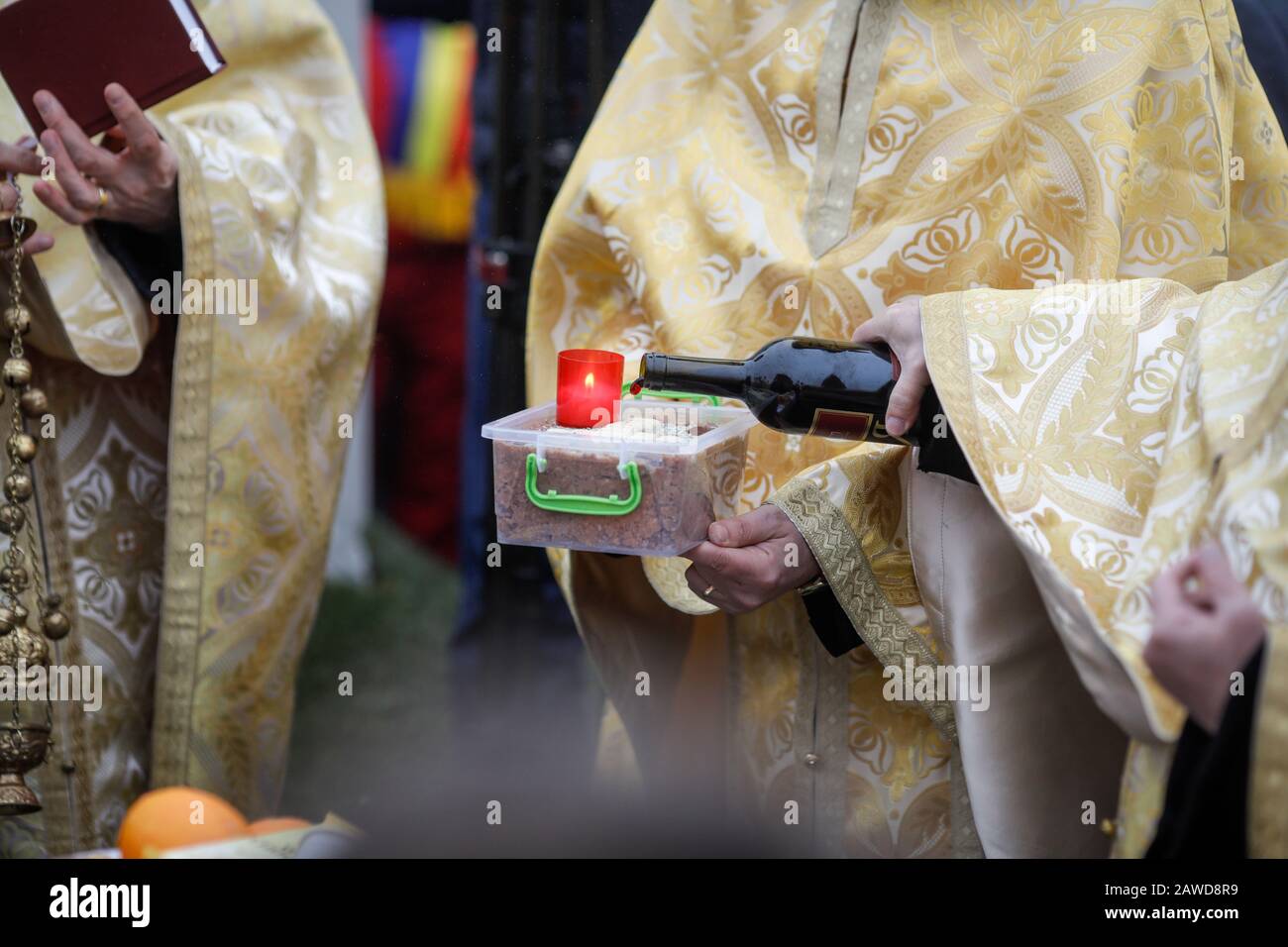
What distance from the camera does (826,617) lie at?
177cm

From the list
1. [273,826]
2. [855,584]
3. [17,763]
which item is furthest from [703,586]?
[17,763]

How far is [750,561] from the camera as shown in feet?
5.39

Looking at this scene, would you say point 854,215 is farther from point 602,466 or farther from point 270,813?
point 270,813

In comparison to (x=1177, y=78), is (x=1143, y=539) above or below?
below

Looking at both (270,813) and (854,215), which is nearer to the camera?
(854,215)

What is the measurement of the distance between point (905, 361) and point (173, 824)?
0.95 metres

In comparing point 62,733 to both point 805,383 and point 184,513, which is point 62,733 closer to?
point 184,513

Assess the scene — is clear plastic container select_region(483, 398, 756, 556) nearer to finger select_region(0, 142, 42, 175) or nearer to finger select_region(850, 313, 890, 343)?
finger select_region(850, 313, 890, 343)

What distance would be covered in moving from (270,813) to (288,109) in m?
1.38

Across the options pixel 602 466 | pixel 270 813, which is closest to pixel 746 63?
pixel 602 466

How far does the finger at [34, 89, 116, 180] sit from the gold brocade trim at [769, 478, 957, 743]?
4.00 ft

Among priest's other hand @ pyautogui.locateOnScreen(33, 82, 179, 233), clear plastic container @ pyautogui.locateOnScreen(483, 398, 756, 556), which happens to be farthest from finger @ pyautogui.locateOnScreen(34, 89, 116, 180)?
clear plastic container @ pyautogui.locateOnScreen(483, 398, 756, 556)
